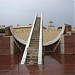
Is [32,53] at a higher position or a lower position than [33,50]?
lower

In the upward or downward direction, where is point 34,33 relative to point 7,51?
upward

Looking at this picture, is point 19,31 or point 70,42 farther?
point 19,31

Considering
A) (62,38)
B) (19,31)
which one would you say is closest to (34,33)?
(62,38)

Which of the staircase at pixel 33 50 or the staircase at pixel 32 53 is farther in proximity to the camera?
the staircase at pixel 33 50

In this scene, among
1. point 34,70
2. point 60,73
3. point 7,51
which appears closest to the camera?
point 60,73

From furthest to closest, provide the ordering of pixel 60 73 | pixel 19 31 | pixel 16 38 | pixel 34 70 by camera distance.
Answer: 1. pixel 19 31
2. pixel 16 38
3. pixel 34 70
4. pixel 60 73

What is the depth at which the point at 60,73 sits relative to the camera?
11656 mm

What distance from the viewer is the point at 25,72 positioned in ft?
39.1

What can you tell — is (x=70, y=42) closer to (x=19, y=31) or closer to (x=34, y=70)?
(x=19, y=31)

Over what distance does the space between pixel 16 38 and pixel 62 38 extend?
13.7ft

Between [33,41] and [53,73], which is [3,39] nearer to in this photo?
[33,41]

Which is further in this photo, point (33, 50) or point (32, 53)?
point (33, 50)

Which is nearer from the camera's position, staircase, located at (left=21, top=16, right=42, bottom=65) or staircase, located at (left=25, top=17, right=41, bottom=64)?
staircase, located at (left=21, top=16, right=42, bottom=65)

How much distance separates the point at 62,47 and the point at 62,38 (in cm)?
77
